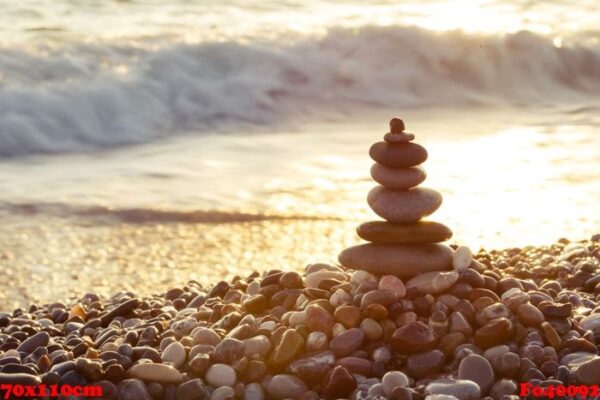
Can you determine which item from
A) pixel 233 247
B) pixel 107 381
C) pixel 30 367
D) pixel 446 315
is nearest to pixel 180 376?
pixel 107 381

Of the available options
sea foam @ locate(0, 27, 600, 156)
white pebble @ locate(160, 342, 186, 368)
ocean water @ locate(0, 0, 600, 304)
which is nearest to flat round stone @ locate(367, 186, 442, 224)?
white pebble @ locate(160, 342, 186, 368)

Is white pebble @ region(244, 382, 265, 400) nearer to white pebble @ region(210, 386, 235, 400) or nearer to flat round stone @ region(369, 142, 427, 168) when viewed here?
white pebble @ region(210, 386, 235, 400)

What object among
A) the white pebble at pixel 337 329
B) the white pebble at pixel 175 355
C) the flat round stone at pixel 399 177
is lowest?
the white pebble at pixel 175 355

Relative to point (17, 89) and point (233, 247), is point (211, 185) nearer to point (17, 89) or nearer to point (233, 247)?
point (233, 247)

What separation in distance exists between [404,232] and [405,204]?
0.37ft

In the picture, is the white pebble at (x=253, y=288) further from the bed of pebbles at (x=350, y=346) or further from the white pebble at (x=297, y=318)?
the white pebble at (x=297, y=318)

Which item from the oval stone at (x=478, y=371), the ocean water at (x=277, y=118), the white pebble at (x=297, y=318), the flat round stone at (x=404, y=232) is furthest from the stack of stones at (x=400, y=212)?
the ocean water at (x=277, y=118)

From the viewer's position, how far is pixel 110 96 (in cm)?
1140

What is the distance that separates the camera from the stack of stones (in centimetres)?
406

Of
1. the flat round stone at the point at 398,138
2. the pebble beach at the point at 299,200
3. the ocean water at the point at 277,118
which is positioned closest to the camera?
the pebble beach at the point at 299,200

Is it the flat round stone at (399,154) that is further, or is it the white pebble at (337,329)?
the flat round stone at (399,154)

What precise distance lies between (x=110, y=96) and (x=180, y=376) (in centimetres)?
819

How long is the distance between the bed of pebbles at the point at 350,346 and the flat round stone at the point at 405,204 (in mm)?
224

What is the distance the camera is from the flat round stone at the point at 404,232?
4078 mm
